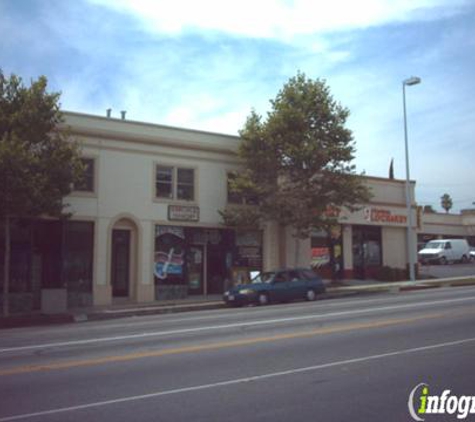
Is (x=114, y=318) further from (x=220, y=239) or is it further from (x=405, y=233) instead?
(x=405, y=233)

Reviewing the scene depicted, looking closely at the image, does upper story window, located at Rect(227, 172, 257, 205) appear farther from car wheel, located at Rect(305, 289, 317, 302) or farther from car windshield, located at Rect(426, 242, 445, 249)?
car windshield, located at Rect(426, 242, 445, 249)

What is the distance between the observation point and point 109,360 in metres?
10.1

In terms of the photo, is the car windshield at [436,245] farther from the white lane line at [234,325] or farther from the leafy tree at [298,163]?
the white lane line at [234,325]

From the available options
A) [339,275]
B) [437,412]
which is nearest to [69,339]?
[437,412]

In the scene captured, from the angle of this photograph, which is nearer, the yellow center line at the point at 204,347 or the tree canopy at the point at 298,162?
the yellow center line at the point at 204,347

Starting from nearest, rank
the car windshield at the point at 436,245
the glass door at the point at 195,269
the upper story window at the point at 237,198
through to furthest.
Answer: the glass door at the point at 195,269 < the upper story window at the point at 237,198 < the car windshield at the point at 436,245

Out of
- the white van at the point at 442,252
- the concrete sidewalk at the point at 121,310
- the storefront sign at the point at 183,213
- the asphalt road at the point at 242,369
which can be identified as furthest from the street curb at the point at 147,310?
the white van at the point at 442,252

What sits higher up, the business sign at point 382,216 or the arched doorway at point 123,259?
the business sign at point 382,216

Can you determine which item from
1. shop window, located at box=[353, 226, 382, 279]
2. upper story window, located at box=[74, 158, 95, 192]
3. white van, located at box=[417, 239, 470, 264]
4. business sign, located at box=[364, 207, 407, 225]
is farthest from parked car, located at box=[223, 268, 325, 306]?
white van, located at box=[417, 239, 470, 264]

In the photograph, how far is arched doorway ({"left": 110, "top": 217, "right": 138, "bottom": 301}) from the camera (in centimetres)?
Result: 2534

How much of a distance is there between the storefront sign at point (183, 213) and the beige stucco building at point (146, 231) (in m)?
0.05

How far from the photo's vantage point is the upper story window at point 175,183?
87.7ft

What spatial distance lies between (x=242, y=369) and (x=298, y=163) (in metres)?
18.7

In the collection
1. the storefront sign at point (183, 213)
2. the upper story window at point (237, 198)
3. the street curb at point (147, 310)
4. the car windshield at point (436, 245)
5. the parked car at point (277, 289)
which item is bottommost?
the street curb at point (147, 310)
